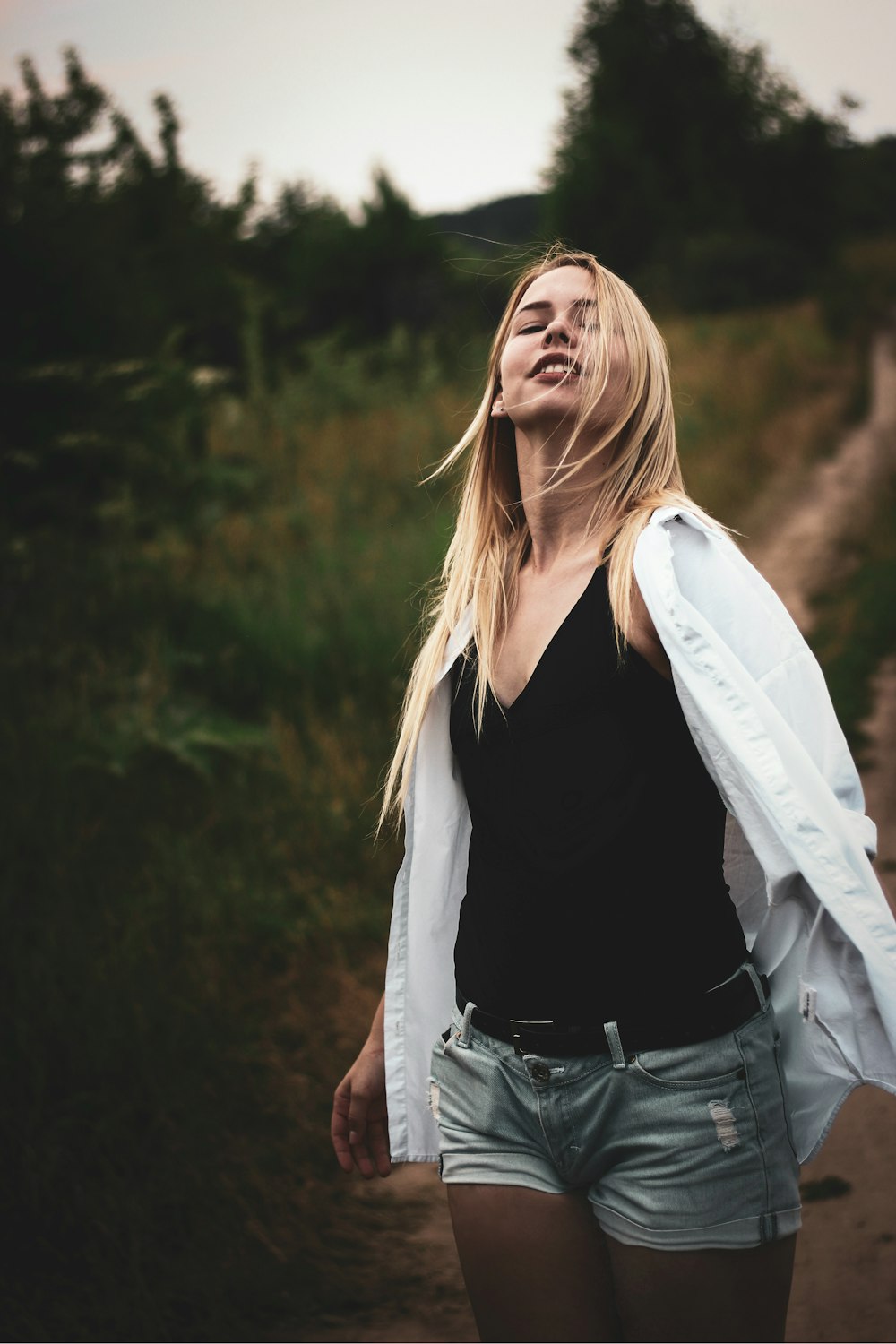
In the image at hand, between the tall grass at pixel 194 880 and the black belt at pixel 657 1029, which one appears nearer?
the black belt at pixel 657 1029

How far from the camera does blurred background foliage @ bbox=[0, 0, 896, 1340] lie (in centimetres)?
326

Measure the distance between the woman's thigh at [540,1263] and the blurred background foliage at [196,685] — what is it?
69.5 inches

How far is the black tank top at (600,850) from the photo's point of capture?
5.09 feet

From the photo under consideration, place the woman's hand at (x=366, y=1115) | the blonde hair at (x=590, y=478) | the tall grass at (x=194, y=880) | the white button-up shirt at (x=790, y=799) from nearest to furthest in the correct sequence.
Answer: the white button-up shirt at (x=790, y=799), the blonde hair at (x=590, y=478), the woman's hand at (x=366, y=1115), the tall grass at (x=194, y=880)

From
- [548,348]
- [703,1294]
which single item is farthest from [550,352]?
[703,1294]

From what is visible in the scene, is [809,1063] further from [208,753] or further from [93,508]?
[93,508]

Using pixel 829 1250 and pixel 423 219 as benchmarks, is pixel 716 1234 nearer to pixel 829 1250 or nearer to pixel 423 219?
pixel 829 1250

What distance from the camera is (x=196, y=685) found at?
6.18m

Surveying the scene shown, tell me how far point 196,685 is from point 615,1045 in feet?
16.4

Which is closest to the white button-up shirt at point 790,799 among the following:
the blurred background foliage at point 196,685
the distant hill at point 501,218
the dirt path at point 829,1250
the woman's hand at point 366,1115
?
the woman's hand at point 366,1115

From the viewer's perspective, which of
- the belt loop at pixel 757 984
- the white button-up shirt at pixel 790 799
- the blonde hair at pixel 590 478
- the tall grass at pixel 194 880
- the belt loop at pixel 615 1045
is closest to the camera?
the white button-up shirt at pixel 790 799

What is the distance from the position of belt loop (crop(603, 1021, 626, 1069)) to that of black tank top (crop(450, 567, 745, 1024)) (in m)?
0.02

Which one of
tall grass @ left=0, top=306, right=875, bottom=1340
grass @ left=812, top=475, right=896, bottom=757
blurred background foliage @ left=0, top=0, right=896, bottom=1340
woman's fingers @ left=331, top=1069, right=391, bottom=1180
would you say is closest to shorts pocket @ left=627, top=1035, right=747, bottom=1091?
woman's fingers @ left=331, top=1069, right=391, bottom=1180

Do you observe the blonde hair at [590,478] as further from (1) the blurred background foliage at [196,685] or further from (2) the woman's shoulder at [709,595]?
(1) the blurred background foliage at [196,685]
